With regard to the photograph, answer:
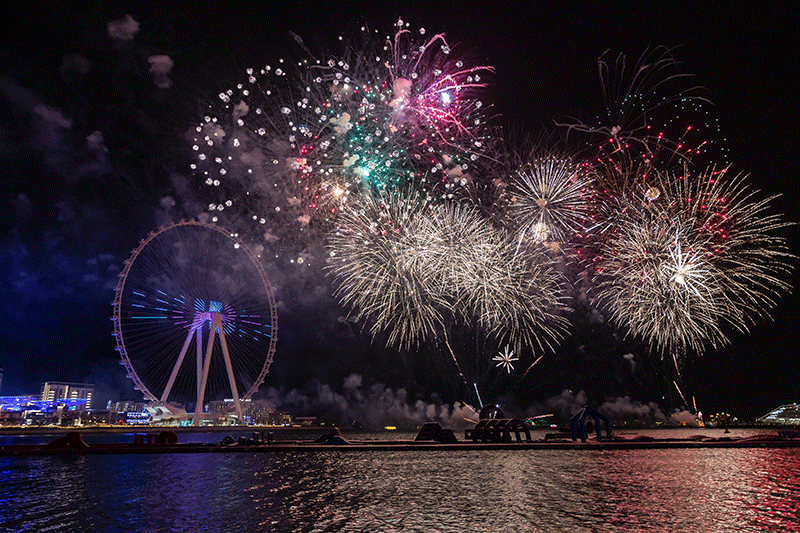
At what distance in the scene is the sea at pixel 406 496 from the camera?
19344mm

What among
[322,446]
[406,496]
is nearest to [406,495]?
[406,496]

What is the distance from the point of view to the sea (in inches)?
762

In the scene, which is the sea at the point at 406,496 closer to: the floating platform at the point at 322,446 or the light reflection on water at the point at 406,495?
the light reflection on water at the point at 406,495

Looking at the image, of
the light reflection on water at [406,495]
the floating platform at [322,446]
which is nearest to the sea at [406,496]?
the light reflection on water at [406,495]

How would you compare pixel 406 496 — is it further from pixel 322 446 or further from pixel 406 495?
pixel 322 446

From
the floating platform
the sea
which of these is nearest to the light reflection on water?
the sea

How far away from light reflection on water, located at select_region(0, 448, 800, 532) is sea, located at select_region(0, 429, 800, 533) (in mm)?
79

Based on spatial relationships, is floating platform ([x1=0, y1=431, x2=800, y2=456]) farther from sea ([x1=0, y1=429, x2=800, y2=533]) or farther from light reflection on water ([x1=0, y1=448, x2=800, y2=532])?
light reflection on water ([x1=0, y1=448, x2=800, y2=532])

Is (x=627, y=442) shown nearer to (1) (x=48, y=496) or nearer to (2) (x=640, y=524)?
(2) (x=640, y=524)

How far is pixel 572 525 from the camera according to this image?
739 inches

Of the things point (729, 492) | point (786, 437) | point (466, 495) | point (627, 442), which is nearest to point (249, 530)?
point (466, 495)

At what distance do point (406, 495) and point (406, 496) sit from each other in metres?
0.31

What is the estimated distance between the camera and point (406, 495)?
25562 millimetres

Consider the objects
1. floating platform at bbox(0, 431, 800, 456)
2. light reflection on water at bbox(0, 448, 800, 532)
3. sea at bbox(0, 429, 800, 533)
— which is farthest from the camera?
floating platform at bbox(0, 431, 800, 456)
